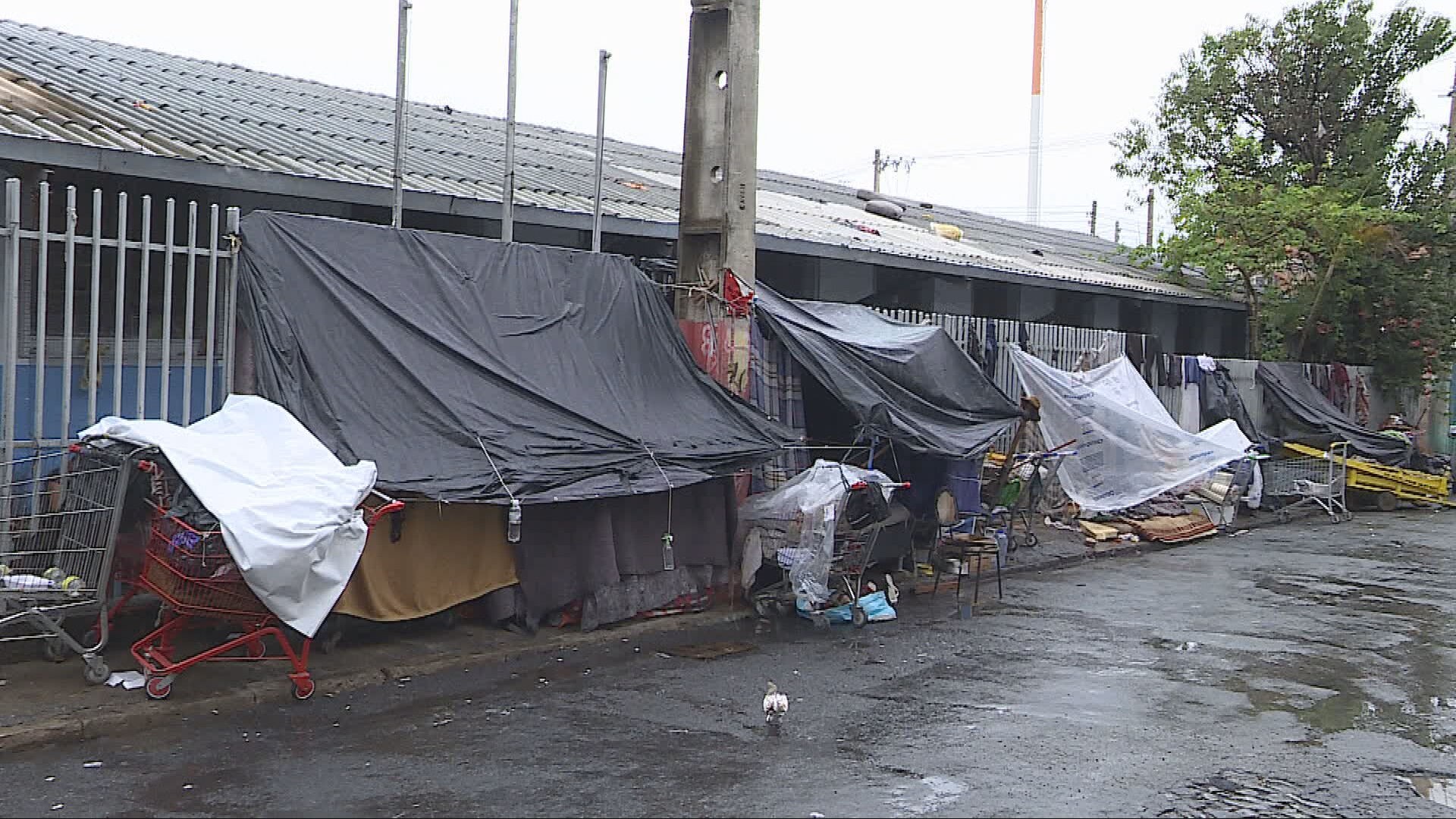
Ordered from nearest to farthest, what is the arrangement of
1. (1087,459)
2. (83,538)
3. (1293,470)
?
(83,538)
(1087,459)
(1293,470)

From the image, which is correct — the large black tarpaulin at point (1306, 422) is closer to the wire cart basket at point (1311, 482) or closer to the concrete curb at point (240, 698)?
the wire cart basket at point (1311, 482)

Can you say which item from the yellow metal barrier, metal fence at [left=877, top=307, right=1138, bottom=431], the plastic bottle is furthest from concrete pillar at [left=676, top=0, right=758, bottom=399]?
the yellow metal barrier

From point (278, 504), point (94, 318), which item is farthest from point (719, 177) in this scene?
point (278, 504)

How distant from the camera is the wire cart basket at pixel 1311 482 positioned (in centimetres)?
1986

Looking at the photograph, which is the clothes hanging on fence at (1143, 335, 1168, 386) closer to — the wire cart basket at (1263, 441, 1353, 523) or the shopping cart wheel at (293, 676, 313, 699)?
the wire cart basket at (1263, 441, 1353, 523)

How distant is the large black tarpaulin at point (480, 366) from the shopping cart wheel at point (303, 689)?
118cm

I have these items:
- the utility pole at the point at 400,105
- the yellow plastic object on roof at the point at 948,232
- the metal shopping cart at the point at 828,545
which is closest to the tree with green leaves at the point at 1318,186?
the yellow plastic object on roof at the point at 948,232

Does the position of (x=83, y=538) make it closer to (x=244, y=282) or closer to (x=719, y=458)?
(x=244, y=282)

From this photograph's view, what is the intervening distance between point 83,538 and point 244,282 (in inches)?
73.1

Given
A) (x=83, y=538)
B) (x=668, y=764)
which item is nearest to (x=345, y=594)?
(x=83, y=538)

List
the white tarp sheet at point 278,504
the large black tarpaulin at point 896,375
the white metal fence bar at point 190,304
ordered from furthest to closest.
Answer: the large black tarpaulin at point 896,375
the white metal fence bar at point 190,304
the white tarp sheet at point 278,504

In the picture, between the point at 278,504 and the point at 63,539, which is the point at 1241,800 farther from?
the point at 63,539

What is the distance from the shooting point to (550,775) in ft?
20.3

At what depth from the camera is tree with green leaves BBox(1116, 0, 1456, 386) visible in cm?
2409
